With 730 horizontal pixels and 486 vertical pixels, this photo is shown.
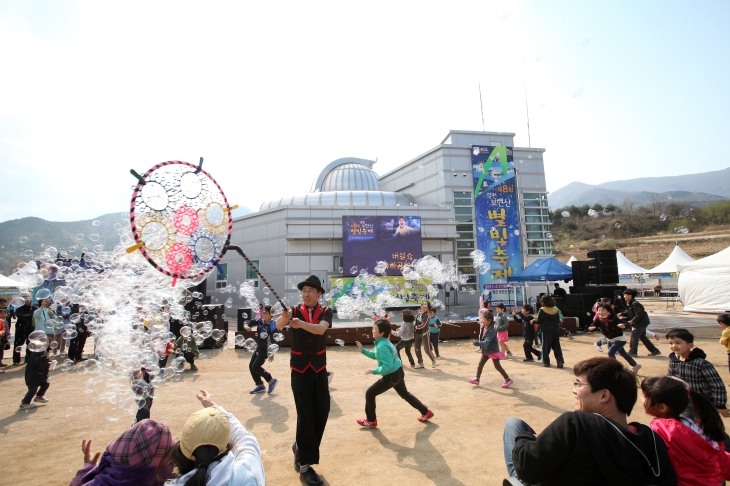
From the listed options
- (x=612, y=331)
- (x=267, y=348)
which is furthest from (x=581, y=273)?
(x=267, y=348)

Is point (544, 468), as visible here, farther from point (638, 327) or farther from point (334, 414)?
point (638, 327)

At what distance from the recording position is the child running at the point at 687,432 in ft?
7.92

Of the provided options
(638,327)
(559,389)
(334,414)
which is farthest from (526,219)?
(334,414)

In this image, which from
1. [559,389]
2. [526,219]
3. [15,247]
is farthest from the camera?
[15,247]

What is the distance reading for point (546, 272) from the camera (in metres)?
18.7

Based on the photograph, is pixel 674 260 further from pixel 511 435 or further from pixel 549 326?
pixel 511 435

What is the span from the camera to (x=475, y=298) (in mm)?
26594

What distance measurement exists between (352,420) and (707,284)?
72.1 ft

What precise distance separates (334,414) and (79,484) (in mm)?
4406

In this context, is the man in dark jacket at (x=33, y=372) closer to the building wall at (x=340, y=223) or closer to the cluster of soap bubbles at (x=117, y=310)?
the cluster of soap bubbles at (x=117, y=310)

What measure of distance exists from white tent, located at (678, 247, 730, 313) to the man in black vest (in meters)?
21.9

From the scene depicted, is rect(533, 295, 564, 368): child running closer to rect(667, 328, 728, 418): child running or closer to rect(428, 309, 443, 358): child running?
rect(428, 309, 443, 358): child running

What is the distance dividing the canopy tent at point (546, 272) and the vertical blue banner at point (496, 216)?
6623mm

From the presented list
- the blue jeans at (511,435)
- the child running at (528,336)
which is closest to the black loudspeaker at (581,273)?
the child running at (528,336)
